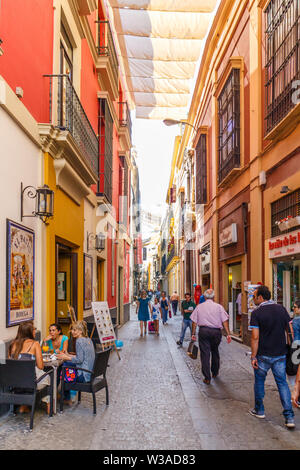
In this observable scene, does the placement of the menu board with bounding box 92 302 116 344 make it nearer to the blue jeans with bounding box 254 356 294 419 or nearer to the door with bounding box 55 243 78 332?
the door with bounding box 55 243 78 332

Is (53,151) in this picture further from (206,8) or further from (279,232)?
(206,8)

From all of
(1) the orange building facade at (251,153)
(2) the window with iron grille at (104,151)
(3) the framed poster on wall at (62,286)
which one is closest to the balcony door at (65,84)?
(3) the framed poster on wall at (62,286)

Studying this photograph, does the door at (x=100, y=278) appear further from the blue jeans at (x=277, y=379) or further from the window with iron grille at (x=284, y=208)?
the blue jeans at (x=277, y=379)

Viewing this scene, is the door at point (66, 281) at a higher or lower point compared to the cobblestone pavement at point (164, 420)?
higher

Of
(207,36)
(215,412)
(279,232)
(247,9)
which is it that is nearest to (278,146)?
(279,232)

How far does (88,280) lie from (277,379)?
8.13 m

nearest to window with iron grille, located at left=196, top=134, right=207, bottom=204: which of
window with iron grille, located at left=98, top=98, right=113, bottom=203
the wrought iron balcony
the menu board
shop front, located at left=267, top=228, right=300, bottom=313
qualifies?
window with iron grille, located at left=98, top=98, right=113, bottom=203

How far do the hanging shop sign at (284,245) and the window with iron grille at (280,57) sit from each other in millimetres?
2646

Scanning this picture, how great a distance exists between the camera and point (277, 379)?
6004 mm

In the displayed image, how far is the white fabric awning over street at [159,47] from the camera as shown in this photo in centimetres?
1844

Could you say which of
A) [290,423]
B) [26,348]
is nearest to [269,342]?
[290,423]

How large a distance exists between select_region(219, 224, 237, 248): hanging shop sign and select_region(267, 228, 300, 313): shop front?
3.26m

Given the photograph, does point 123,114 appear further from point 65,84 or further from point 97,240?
point 65,84

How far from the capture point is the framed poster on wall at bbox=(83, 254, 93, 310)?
12.9 metres
